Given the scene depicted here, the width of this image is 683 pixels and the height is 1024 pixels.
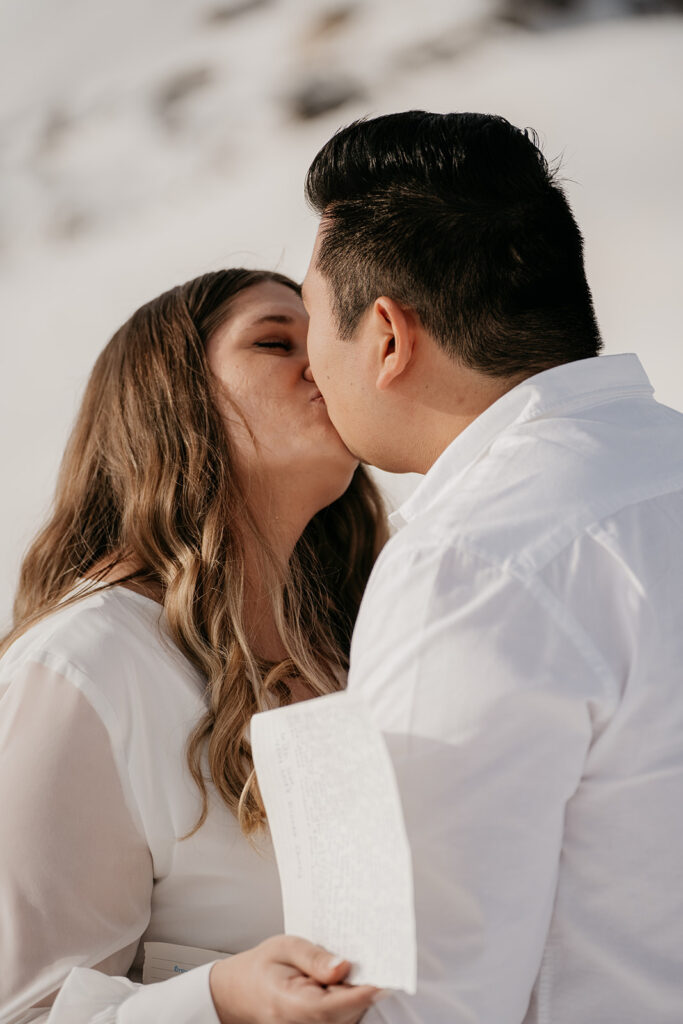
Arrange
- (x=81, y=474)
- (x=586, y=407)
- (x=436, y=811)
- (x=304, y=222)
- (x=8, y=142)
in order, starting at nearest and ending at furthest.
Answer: (x=436, y=811) → (x=586, y=407) → (x=81, y=474) → (x=304, y=222) → (x=8, y=142)

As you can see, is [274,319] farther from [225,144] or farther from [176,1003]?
[176,1003]

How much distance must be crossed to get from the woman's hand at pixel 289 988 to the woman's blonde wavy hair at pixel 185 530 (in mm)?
386

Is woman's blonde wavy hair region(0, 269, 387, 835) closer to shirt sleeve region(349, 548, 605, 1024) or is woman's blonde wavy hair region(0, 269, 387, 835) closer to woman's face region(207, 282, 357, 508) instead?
woman's face region(207, 282, 357, 508)

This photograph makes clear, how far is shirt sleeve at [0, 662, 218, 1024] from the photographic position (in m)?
1.14

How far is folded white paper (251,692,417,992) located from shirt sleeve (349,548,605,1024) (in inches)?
1.3

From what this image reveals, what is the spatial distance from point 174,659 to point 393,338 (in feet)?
1.85

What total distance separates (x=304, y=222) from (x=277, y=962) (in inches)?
69.1

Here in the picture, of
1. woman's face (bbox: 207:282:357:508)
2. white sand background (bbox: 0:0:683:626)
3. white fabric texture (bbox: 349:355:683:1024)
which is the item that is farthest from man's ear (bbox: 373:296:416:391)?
white sand background (bbox: 0:0:683:626)

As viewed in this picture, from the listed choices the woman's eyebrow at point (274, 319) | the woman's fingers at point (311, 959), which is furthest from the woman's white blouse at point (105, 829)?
the woman's eyebrow at point (274, 319)

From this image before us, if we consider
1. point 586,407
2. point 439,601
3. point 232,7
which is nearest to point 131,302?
point 232,7

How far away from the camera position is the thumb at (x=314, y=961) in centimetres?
75

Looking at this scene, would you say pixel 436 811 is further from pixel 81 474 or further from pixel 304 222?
pixel 304 222

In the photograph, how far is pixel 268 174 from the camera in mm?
2264

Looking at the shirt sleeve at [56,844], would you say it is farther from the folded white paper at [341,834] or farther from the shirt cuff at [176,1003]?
the folded white paper at [341,834]
